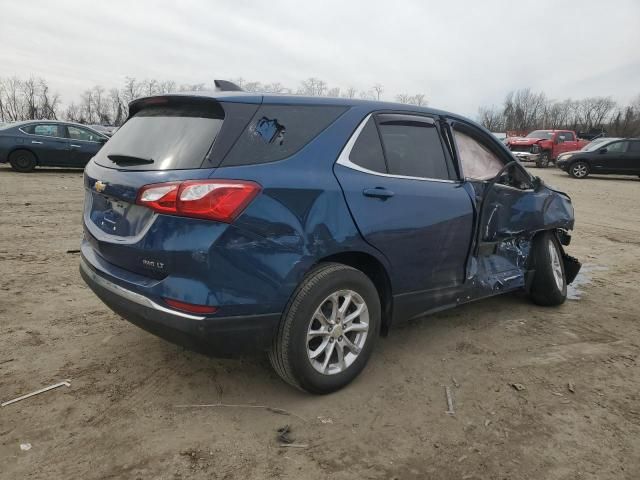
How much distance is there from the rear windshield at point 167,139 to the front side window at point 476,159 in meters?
2.01

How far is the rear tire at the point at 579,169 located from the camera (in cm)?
1975

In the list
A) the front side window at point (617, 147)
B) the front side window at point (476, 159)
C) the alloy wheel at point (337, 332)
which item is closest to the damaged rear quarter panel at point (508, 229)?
the front side window at point (476, 159)

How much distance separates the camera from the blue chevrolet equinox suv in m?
2.47

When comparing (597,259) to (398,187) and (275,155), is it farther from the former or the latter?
(275,155)

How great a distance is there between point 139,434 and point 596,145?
21.6m

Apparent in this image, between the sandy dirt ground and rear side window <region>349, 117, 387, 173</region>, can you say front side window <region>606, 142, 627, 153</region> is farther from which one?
rear side window <region>349, 117, 387, 173</region>

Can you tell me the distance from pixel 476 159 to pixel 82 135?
42.8 ft

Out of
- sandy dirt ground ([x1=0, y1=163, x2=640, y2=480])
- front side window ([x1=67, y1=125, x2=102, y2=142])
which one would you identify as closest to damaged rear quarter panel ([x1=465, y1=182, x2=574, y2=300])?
sandy dirt ground ([x1=0, y1=163, x2=640, y2=480])

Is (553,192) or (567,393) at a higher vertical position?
(553,192)

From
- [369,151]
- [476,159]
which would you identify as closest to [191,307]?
[369,151]

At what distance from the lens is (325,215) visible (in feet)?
9.04

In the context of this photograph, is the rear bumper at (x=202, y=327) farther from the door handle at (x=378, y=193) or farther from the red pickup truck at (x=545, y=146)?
the red pickup truck at (x=545, y=146)

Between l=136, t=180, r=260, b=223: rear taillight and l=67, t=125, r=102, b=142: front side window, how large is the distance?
13224mm

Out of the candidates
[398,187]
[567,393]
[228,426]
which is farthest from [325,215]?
[567,393]
